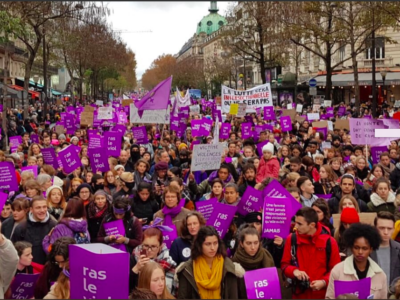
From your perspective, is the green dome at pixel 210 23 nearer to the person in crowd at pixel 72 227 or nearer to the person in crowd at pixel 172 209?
the person in crowd at pixel 172 209

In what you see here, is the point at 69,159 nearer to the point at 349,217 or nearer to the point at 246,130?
the point at 349,217

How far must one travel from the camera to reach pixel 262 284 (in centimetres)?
506

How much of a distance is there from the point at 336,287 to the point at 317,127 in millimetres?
14430

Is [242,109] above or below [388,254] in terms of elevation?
above

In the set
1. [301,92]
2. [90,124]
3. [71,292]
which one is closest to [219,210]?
[71,292]

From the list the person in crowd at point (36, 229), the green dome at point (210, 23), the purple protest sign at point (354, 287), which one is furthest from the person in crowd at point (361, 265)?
the green dome at point (210, 23)

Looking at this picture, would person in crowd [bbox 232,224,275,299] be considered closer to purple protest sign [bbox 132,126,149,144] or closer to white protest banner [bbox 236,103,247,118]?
purple protest sign [bbox 132,126,149,144]

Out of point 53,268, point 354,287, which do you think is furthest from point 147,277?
point 354,287

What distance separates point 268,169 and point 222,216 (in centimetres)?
394

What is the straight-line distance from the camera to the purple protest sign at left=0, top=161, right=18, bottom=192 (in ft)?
31.0

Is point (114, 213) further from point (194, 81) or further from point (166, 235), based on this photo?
point (194, 81)

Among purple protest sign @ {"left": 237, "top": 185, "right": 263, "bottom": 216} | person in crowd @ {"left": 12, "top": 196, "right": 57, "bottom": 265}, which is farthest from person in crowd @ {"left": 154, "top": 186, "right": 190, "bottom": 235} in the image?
person in crowd @ {"left": 12, "top": 196, "right": 57, "bottom": 265}

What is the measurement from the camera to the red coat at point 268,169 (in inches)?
418

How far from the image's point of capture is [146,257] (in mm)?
5406
